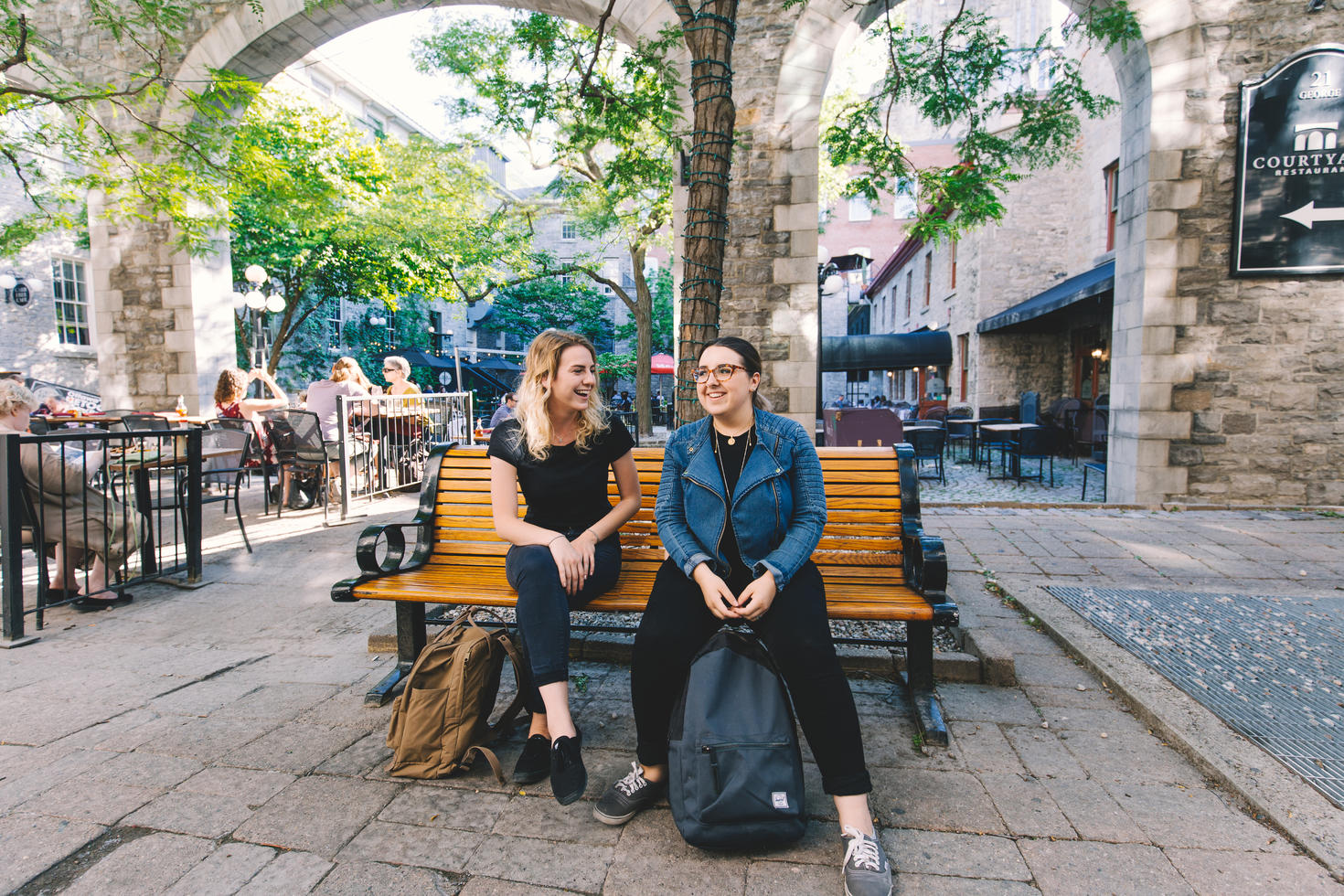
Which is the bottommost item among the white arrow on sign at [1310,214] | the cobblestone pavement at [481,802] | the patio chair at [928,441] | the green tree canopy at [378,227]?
the cobblestone pavement at [481,802]

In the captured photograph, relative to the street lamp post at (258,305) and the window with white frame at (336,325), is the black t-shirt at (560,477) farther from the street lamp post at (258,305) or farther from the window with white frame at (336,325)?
the window with white frame at (336,325)

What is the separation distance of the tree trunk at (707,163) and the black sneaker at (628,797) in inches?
79.5

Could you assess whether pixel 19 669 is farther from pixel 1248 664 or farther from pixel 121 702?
pixel 1248 664

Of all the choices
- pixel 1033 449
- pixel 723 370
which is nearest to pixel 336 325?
pixel 1033 449

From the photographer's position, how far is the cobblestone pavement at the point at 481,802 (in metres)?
1.81

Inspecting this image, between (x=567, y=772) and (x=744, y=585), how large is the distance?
33.3 inches

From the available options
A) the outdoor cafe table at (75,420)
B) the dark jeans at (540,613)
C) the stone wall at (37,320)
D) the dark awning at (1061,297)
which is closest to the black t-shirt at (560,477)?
the dark jeans at (540,613)

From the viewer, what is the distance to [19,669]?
10.6 ft

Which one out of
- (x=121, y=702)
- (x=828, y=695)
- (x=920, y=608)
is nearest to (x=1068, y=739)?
(x=920, y=608)

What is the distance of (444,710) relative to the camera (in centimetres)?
231

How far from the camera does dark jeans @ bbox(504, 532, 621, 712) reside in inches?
92.0

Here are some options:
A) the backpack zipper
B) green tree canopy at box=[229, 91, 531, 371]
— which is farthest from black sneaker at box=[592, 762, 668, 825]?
green tree canopy at box=[229, 91, 531, 371]

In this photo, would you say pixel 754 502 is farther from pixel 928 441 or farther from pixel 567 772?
pixel 928 441

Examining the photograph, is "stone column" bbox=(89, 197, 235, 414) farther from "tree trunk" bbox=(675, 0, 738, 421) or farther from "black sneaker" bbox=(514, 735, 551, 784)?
"black sneaker" bbox=(514, 735, 551, 784)
